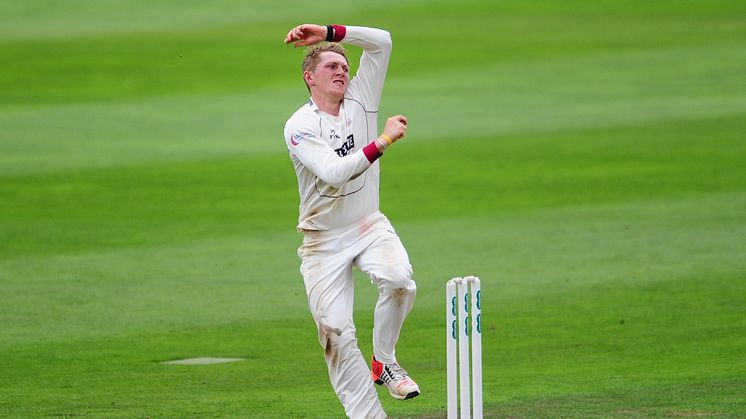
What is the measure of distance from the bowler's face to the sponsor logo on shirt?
28 centimetres

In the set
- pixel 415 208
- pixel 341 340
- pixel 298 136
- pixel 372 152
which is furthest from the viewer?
pixel 415 208

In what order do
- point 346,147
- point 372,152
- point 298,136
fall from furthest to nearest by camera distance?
point 346,147
point 298,136
point 372,152

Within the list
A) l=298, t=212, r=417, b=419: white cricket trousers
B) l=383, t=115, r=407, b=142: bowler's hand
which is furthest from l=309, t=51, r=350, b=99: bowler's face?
l=298, t=212, r=417, b=419: white cricket trousers

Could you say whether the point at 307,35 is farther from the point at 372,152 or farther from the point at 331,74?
the point at 372,152

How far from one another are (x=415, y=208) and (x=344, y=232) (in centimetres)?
956

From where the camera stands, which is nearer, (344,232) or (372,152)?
(372,152)

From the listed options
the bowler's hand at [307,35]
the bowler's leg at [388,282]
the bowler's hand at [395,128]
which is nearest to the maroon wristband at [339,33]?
the bowler's hand at [307,35]

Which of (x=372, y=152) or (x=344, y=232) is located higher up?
(x=372, y=152)

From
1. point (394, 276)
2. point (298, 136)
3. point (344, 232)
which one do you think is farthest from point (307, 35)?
point (394, 276)

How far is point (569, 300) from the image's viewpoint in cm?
1312

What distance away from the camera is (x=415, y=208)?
711 inches

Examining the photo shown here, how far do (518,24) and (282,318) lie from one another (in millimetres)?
20892

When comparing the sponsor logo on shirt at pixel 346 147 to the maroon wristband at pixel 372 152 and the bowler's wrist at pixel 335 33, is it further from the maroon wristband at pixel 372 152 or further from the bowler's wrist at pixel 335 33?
the bowler's wrist at pixel 335 33

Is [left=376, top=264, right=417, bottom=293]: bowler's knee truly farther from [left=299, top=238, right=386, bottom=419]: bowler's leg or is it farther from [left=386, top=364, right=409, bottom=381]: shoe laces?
[left=386, top=364, right=409, bottom=381]: shoe laces
